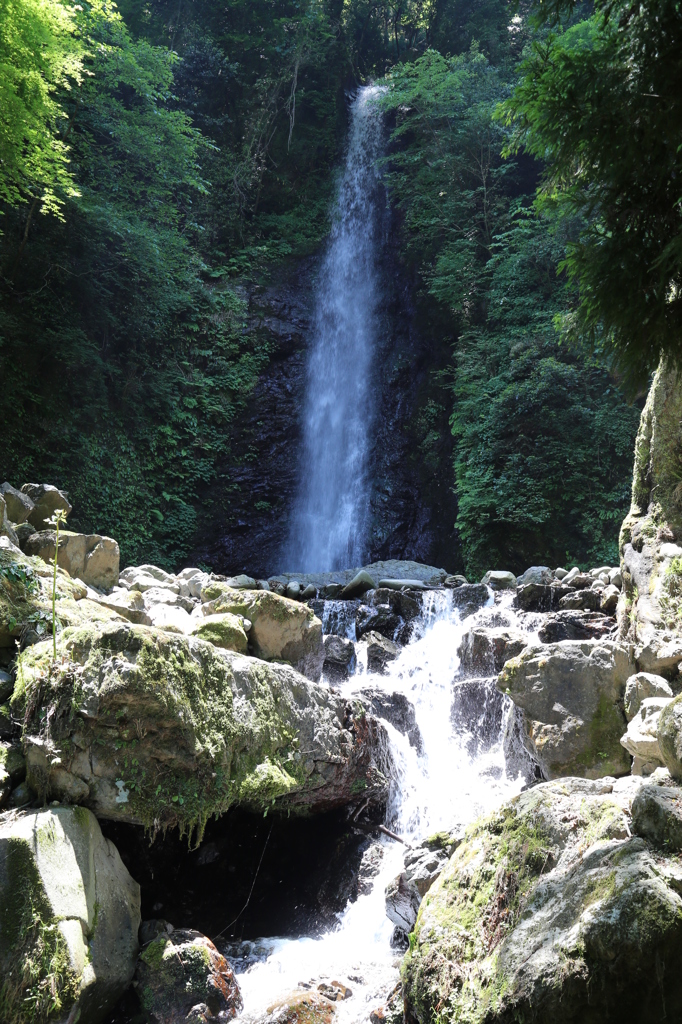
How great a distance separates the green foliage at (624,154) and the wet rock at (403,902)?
2737mm

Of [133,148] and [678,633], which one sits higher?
[133,148]

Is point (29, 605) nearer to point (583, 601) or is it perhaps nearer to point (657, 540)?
point (657, 540)

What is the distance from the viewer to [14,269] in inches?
464

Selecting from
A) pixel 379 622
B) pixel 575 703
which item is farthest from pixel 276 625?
pixel 379 622

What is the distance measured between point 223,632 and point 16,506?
296 centimetres

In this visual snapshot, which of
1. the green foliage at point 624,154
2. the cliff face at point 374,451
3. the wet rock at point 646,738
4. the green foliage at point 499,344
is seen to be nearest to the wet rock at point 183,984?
the wet rock at point 646,738

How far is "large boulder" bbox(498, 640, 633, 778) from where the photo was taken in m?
4.35

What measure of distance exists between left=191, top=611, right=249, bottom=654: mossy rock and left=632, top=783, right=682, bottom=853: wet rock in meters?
3.28

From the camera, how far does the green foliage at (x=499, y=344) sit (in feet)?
38.3

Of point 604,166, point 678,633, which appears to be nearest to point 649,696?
point 678,633

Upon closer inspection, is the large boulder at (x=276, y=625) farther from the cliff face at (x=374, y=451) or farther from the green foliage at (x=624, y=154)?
the cliff face at (x=374, y=451)

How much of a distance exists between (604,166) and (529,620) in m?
5.32

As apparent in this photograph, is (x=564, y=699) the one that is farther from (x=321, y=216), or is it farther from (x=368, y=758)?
(x=321, y=216)

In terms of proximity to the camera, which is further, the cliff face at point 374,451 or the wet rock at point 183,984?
the cliff face at point 374,451
